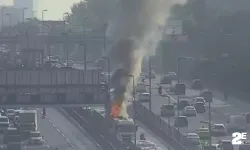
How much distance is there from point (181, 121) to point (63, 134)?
17.8 ft

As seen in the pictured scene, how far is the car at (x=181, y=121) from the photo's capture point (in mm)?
57281

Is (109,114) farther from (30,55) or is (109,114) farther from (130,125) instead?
(30,55)

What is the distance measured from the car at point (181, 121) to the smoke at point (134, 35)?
3.41m

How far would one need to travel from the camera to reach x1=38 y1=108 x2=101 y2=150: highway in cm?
5106

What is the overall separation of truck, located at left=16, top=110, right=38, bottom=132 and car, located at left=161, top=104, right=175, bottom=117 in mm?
6273

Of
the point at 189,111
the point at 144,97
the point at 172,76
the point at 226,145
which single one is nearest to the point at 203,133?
the point at 226,145

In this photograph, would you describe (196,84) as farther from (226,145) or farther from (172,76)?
(226,145)

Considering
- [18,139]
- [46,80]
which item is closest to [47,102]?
[46,80]

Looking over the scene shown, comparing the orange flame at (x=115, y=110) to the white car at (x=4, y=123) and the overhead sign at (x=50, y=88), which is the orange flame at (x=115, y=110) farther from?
the white car at (x=4, y=123)

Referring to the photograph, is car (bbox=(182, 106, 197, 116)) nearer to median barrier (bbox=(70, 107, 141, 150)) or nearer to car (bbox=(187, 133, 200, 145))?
median barrier (bbox=(70, 107, 141, 150))

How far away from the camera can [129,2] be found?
52.8 metres

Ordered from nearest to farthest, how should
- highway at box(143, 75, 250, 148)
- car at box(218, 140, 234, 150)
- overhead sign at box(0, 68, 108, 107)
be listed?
1. car at box(218, 140, 234, 150)
2. overhead sign at box(0, 68, 108, 107)
3. highway at box(143, 75, 250, 148)

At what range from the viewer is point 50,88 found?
54719 millimetres

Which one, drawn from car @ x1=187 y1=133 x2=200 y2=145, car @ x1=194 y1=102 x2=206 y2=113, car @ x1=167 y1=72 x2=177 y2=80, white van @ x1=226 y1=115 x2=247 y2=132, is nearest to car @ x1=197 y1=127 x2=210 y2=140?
car @ x1=187 y1=133 x2=200 y2=145
